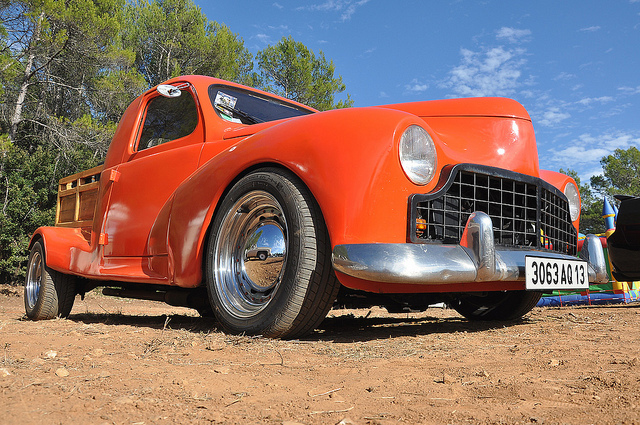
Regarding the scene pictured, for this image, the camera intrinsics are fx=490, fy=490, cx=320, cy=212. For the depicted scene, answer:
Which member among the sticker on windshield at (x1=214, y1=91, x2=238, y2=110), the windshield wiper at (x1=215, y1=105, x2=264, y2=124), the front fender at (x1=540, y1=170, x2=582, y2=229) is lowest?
the front fender at (x1=540, y1=170, x2=582, y2=229)

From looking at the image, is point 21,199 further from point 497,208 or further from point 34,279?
point 497,208

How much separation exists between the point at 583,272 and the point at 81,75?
54.9ft

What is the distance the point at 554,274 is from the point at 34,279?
4312 mm

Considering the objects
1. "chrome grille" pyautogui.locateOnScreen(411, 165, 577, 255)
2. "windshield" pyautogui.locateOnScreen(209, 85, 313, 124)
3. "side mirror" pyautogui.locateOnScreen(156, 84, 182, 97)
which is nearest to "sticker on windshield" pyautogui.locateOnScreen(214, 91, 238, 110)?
"windshield" pyautogui.locateOnScreen(209, 85, 313, 124)

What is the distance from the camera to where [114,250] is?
11.9ft

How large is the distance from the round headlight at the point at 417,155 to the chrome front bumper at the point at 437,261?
0.99 feet

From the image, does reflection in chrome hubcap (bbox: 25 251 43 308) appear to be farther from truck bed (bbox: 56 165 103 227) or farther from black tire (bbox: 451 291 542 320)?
black tire (bbox: 451 291 542 320)

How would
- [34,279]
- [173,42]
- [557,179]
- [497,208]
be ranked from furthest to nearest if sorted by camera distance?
[173,42] → [34,279] → [557,179] → [497,208]

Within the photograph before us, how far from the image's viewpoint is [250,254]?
257 centimetres

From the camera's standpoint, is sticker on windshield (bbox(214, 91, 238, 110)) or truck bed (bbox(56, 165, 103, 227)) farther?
truck bed (bbox(56, 165, 103, 227))

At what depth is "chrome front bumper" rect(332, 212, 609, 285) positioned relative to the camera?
2014 mm

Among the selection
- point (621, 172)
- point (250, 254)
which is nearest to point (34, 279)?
point (250, 254)

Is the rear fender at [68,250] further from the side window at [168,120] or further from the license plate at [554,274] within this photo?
the license plate at [554,274]

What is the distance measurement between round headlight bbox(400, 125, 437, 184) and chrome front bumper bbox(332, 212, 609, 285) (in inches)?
11.9
